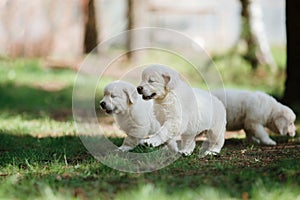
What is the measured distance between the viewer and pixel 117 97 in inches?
235

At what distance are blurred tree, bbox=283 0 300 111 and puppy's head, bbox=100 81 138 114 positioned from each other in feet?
12.8

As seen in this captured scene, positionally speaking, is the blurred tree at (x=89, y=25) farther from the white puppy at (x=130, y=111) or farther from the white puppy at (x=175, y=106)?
the white puppy at (x=175, y=106)

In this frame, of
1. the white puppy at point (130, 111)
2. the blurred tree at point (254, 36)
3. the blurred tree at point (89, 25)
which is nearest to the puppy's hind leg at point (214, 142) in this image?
the white puppy at point (130, 111)

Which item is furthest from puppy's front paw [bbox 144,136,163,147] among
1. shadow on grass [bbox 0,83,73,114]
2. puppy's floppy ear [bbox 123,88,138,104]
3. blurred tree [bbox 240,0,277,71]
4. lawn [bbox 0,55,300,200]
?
blurred tree [bbox 240,0,277,71]

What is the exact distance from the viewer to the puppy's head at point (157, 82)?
5.45m

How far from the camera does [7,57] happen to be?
16.1 m

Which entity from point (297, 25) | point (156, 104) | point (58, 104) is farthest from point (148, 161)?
point (58, 104)

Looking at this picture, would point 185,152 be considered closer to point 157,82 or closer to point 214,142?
point 214,142

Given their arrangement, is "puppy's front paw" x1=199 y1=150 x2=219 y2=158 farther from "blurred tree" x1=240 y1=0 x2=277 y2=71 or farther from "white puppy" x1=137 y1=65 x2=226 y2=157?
"blurred tree" x1=240 y1=0 x2=277 y2=71

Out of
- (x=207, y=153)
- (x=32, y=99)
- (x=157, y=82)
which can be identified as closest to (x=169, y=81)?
(x=157, y=82)

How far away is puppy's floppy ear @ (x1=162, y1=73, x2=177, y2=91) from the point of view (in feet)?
18.0

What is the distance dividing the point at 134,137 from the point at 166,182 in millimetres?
1582

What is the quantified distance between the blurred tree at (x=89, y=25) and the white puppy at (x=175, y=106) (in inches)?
530

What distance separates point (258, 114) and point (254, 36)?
340 inches
